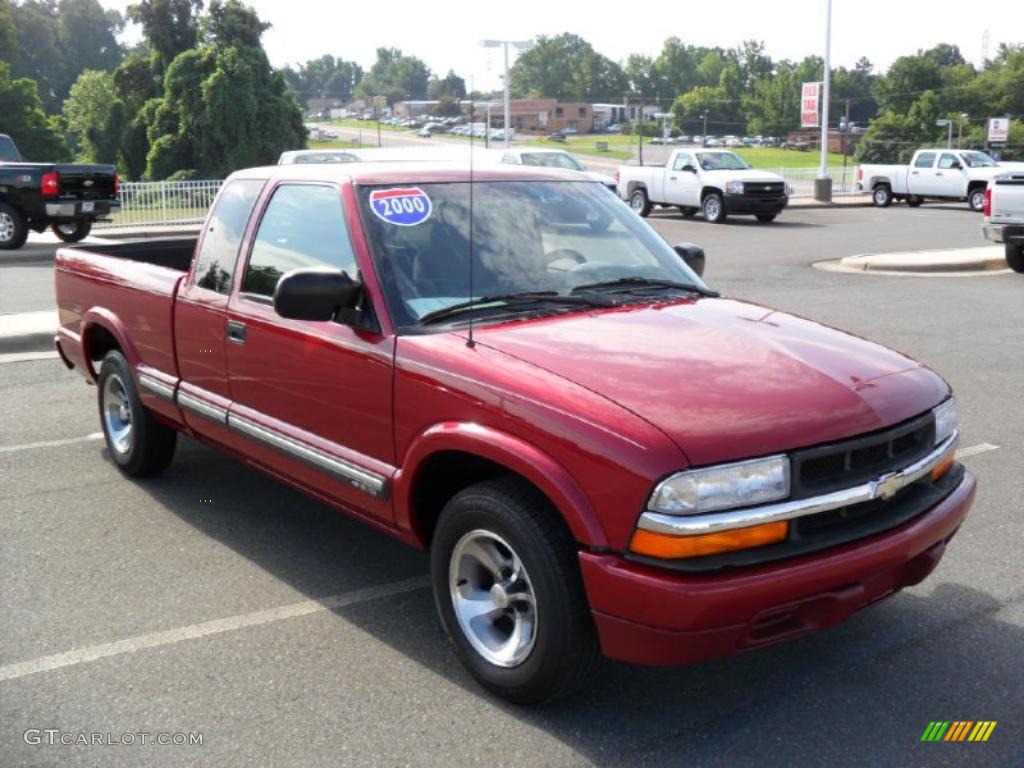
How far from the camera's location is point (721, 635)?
10.7ft

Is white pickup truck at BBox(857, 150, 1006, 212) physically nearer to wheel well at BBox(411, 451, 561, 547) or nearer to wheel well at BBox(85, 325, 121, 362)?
wheel well at BBox(85, 325, 121, 362)

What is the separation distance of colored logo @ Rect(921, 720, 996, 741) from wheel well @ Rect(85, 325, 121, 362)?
4.71m

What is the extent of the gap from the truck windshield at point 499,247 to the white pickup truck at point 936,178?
29.7 meters

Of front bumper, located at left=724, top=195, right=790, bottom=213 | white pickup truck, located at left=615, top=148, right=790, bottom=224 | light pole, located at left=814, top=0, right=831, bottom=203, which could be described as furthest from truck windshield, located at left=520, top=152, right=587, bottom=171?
light pole, located at left=814, top=0, right=831, bottom=203

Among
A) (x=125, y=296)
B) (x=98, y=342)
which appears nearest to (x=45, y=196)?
(x=98, y=342)

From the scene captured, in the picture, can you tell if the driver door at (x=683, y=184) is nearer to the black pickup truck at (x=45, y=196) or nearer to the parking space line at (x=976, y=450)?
the black pickup truck at (x=45, y=196)

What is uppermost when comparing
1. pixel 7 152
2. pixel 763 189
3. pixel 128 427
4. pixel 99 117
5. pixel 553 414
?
pixel 99 117

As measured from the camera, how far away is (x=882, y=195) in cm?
3431

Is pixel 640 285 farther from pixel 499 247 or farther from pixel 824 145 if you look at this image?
pixel 824 145

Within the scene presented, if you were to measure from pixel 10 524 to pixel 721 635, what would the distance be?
390cm

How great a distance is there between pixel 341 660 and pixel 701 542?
155cm

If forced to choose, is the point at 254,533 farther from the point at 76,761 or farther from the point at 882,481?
the point at 882,481

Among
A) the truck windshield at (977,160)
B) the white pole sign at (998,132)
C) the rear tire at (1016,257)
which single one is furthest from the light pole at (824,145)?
the rear tire at (1016,257)

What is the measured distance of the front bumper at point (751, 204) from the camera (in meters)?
26.4
